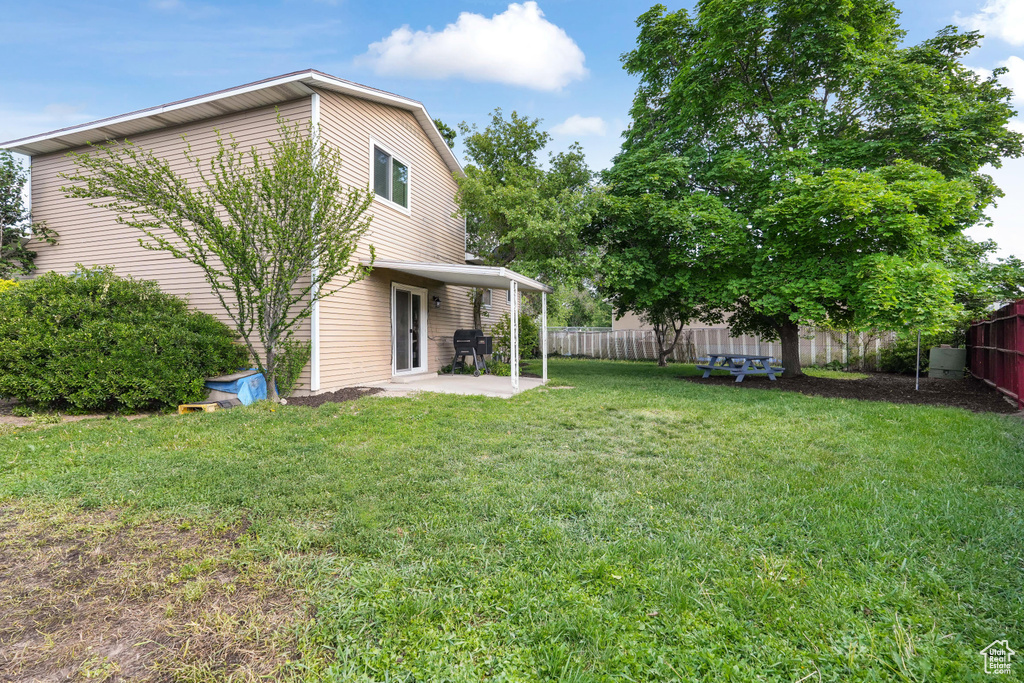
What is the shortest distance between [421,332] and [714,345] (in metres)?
12.4

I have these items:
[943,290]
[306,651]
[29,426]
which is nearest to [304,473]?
[306,651]

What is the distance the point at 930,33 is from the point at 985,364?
740 centimetres

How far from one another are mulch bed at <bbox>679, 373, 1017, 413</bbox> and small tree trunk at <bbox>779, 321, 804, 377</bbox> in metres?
0.32

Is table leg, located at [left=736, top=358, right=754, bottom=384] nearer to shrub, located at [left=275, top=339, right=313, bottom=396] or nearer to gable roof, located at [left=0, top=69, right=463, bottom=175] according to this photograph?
shrub, located at [left=275, top=339, right=313, bottom=396]

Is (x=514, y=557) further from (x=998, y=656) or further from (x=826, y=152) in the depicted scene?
(x=826, y=152)

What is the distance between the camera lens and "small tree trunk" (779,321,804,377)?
11430mm

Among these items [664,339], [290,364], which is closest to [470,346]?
[290,364]

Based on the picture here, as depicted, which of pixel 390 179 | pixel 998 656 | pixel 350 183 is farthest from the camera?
pixel 390 179

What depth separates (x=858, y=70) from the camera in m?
9.01

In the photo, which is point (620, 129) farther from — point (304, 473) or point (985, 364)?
point (304, 473)

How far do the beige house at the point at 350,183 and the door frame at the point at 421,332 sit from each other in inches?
1.2

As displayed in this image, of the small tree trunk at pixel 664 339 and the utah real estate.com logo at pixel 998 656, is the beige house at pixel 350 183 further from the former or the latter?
the small tree trunk at pixel 664 339

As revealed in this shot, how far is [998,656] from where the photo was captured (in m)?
1.73

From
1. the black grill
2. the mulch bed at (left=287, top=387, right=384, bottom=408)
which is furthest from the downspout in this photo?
the black grill
